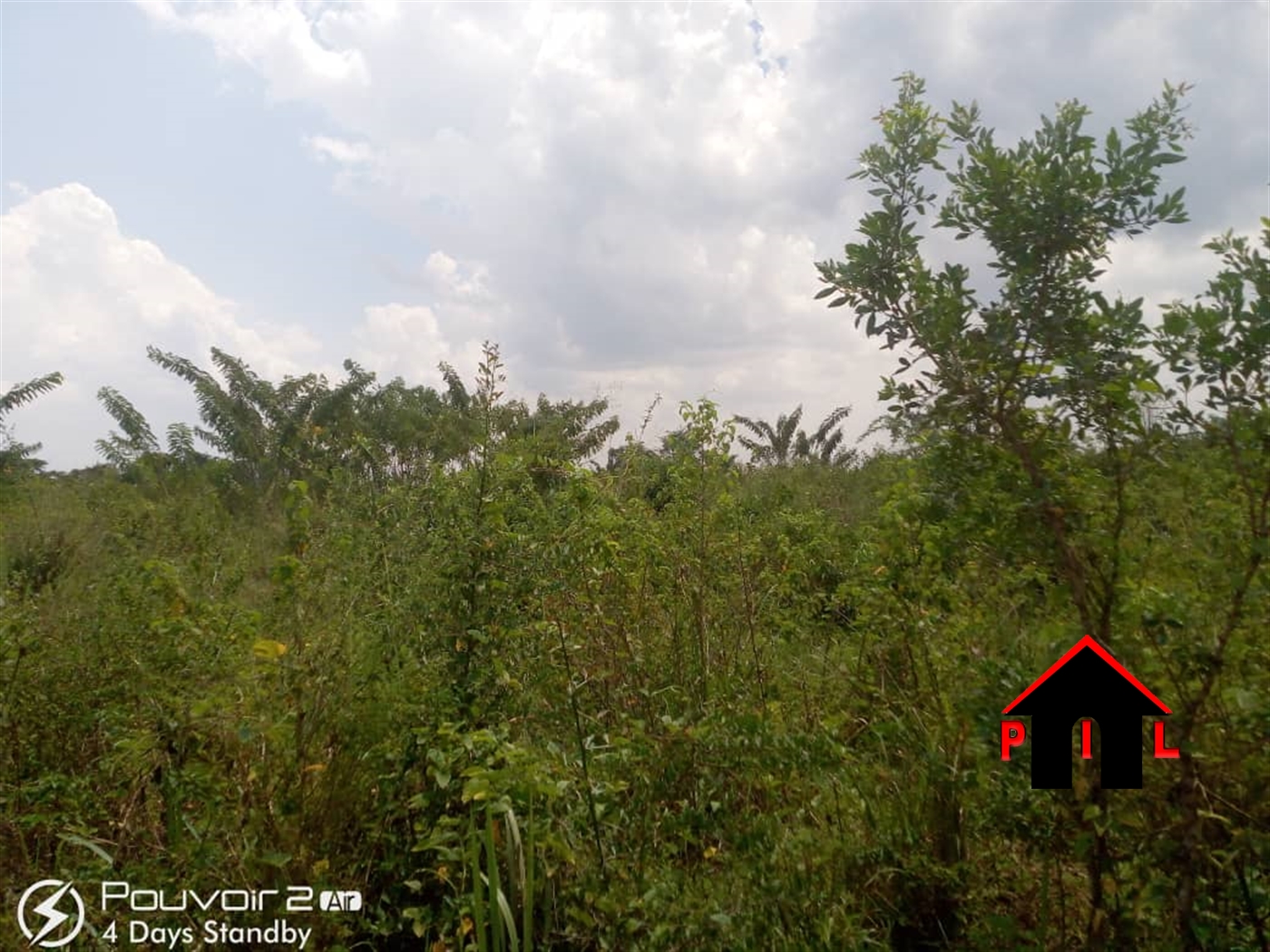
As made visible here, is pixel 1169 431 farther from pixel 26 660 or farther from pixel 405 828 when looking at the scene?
pixel 26 660

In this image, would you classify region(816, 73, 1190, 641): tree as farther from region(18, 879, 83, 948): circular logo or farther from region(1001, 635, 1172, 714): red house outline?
region(18, 879, 83, 948): circular logo

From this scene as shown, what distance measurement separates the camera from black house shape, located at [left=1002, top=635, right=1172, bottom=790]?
1.94m

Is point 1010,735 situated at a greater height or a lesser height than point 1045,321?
lesser

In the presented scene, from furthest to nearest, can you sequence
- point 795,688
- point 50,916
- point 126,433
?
point 126,433 < point 795,688 < point 50,916

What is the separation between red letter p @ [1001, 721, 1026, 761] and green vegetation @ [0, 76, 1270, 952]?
34mm

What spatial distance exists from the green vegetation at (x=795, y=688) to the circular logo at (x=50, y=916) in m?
0.13

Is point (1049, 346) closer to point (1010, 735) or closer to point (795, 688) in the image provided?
point (1010, 735)

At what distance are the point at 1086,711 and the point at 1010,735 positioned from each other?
0.19 meters

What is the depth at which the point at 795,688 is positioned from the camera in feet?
12.3

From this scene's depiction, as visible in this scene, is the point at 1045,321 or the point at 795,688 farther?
the point at 795,688

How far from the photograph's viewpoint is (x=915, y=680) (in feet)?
9.71

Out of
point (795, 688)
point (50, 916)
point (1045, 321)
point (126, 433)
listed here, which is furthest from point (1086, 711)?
point (126, 433)

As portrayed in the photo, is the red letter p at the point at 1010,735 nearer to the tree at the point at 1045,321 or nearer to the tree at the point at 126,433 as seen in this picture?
the tree at the point at 1045,321

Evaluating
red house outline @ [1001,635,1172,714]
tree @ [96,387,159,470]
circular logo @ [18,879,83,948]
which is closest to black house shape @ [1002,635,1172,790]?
red house outline @ [1001,635,1172,714]
